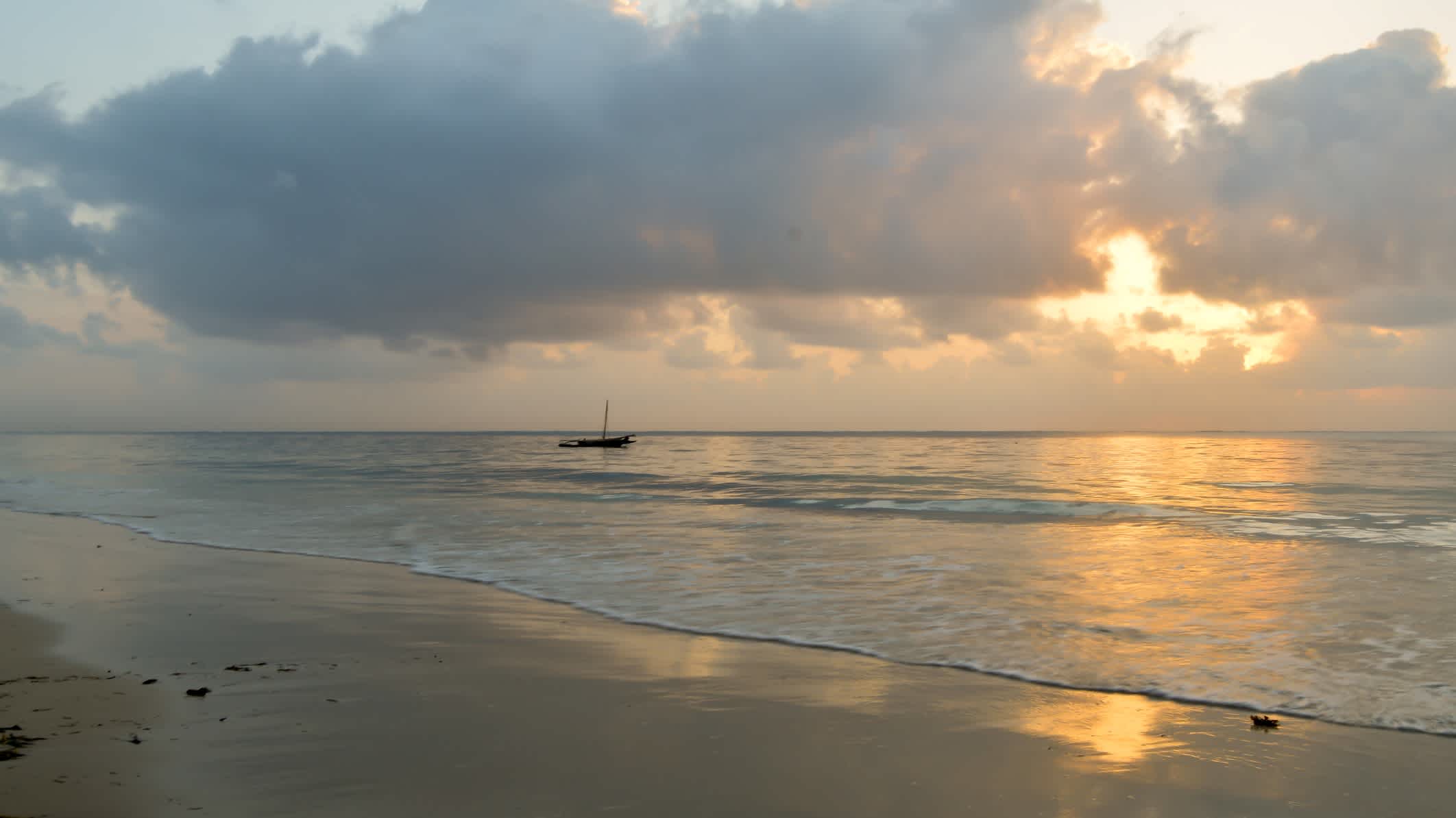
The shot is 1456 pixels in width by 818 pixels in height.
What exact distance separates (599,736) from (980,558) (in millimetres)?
14878

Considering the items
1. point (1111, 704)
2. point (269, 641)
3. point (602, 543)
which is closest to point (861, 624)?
point (1111, 704)

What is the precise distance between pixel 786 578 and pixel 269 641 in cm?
946

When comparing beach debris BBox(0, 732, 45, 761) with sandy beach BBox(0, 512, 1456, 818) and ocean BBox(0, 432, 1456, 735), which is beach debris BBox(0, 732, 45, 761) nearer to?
sandy beach BBox(0, 512, 1456, 818)

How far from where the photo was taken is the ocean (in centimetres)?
1098

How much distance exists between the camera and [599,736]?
25.5 feet

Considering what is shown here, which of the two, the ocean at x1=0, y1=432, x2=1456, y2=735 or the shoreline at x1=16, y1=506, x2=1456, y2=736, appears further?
the ocean at x1=0, y1=432, x2=1456, y2=735

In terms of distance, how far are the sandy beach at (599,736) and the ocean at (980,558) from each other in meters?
1.58

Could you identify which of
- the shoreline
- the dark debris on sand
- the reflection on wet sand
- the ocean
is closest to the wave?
the ocean

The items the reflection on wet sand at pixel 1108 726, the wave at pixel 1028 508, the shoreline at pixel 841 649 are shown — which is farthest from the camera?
the wave at pixel 1028 508

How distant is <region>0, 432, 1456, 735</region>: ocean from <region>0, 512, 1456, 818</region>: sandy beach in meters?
1.58

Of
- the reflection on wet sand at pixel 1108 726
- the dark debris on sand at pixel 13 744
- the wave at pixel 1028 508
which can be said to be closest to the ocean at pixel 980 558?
the wave at pixel 1028 508

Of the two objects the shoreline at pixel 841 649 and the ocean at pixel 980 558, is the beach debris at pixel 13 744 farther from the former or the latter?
the ocean at pixel 980 558

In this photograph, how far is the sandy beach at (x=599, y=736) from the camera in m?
6.40

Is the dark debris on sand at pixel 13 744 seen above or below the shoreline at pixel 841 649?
above
